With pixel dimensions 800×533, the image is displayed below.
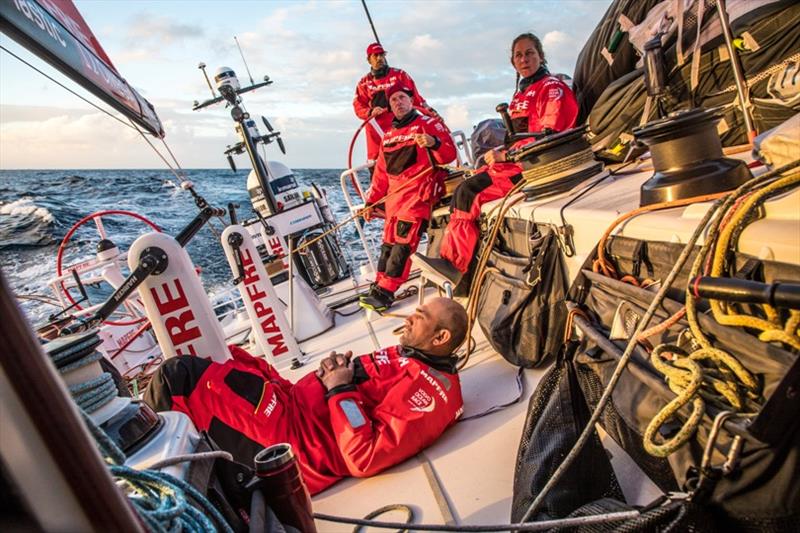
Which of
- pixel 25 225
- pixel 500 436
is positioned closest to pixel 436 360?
pixel 500 436

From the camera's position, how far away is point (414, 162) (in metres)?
4.07

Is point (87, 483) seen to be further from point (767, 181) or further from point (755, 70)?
point (755, 70)

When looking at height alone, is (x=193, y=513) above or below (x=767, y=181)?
below

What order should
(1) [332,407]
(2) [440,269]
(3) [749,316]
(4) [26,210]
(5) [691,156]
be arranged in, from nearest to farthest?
1. (3) [749,316]
2. (5) [691,156]
3. (1) [332,407]
4. (2) [440,269]
5. (4) [26,210]

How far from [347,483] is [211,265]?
11325 millimetres

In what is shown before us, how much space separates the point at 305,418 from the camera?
1978 mm

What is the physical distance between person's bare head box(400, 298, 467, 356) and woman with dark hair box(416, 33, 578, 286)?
2.67 ft

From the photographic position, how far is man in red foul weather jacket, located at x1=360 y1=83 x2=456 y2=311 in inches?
153

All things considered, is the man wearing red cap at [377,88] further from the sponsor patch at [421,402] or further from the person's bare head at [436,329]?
the sponsor patch at [421,402]

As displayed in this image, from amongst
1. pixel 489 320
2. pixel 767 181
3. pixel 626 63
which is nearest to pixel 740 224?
pixel 767 181

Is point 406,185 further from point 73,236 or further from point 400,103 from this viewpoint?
point 73,236

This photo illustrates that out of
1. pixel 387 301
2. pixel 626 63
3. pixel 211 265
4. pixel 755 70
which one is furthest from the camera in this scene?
pixel 211 265

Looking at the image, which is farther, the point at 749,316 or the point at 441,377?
the point at 441,377

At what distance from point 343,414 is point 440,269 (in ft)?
4.49
